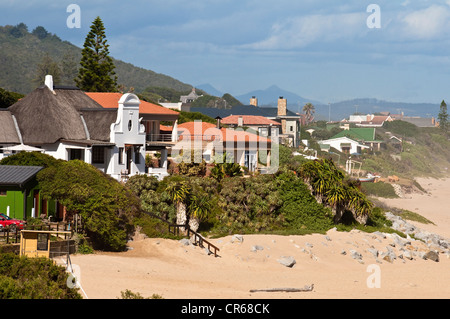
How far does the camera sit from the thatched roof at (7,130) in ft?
131

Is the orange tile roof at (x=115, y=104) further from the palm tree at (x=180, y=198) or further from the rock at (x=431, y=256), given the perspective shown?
the rock at (x=431, y=256)

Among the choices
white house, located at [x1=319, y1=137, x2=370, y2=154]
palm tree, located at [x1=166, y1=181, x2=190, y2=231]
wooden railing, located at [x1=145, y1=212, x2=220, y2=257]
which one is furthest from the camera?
white house, located at [x1=319, y1=137, x2=370, y2=154]

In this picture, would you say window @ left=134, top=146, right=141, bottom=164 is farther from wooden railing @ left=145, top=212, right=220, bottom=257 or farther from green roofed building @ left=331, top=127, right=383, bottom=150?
green roofed building @ left=331, top=127, right=383, bottom=150

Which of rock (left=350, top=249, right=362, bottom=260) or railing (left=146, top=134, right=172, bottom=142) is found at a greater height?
railing (left=146, top=134, right=172, bottom=142)

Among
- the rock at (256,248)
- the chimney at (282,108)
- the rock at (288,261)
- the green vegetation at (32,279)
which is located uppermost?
the chimney at (282,108)

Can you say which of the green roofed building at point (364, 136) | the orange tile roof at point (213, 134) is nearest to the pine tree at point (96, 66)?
the orange tile roof at point (213, 134)

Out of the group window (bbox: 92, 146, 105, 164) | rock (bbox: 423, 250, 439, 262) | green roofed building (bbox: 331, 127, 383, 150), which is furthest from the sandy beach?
green roofed building (bbox: 331, 127, 383, 150)

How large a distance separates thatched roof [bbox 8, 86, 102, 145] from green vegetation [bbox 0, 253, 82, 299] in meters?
19.1

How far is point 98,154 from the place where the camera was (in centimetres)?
4138

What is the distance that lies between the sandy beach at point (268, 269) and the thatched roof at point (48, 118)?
11205 mm

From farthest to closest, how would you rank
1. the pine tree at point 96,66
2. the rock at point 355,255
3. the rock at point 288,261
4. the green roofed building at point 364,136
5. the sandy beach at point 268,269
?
1. the green roofed building at point 364,136
2. the pine tree at point 96,66
3. the rock at point 355,255
4. the rock at point 288,261
5. the sandy beach at point 268,269

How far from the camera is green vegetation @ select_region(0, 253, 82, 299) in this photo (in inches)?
722
